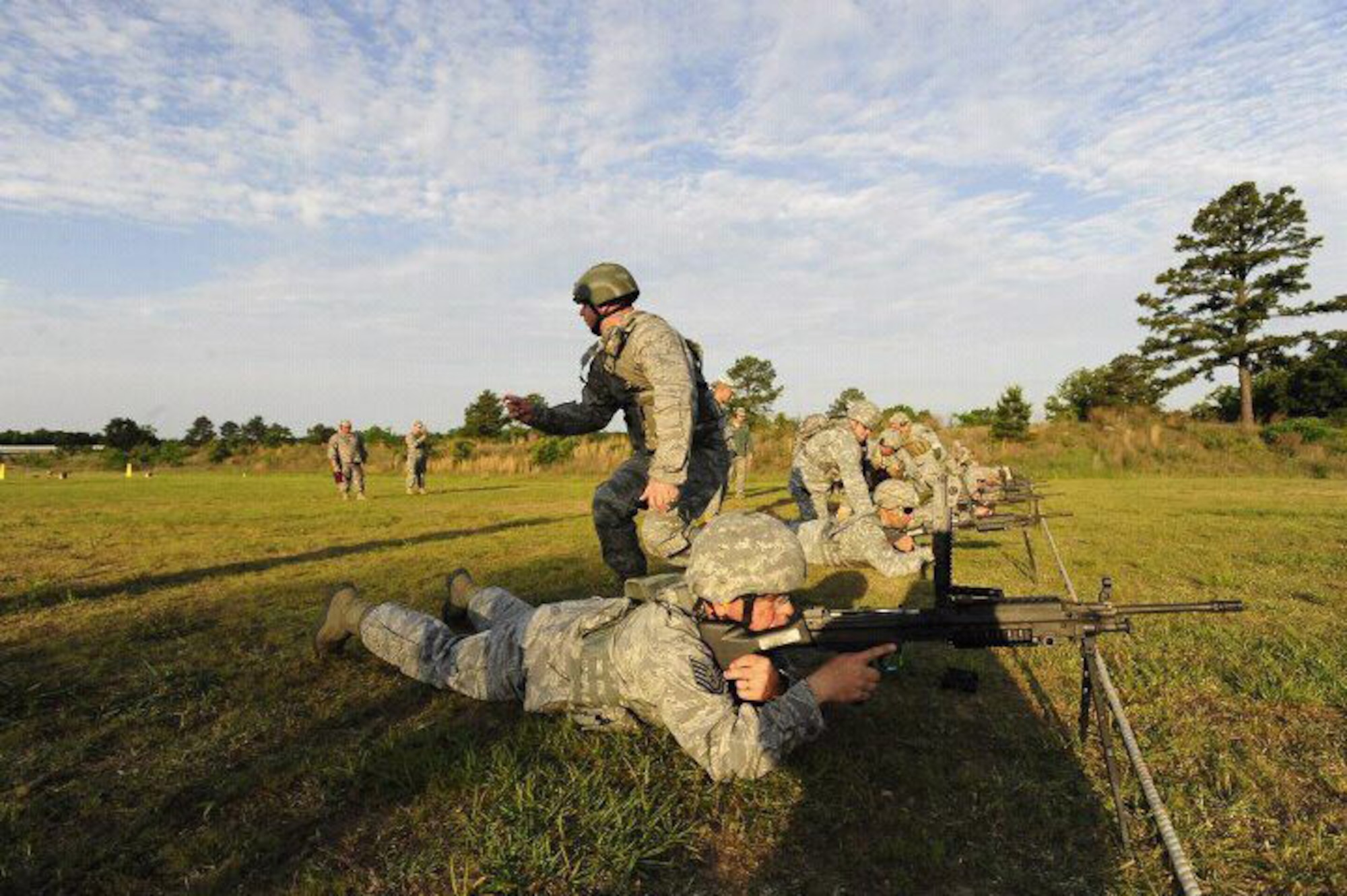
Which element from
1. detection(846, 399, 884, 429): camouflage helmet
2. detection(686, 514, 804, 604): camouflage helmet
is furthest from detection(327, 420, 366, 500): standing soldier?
detection(686, 514, 804, 604): camouflage helmet

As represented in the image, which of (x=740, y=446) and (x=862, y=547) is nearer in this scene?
(x=862, y=547)

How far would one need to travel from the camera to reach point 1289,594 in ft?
22.2

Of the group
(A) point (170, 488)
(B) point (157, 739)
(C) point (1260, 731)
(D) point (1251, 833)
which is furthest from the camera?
(A) point (170, 488)

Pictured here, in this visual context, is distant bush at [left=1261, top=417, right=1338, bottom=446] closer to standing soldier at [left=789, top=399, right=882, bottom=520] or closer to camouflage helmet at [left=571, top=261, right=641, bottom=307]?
standing soldier at [left=789, top=399, right=882, bottom=520]

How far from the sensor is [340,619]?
4898 millimetres

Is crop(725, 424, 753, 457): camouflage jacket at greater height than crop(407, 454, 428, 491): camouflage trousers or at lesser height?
greater

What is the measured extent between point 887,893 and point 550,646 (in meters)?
1.94

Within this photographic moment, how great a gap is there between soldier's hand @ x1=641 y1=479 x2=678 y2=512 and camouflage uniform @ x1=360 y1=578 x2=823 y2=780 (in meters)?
1.16

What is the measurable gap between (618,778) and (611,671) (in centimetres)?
49

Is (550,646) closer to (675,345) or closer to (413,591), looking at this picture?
(675,345)

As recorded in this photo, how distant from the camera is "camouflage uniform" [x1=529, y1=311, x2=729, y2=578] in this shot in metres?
4.95

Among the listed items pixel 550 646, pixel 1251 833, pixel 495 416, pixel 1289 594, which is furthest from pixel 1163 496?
pixel 495 416

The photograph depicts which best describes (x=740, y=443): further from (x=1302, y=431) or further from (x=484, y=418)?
(x=484, y=418)

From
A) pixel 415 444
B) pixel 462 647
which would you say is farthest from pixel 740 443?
pixel 462 647
